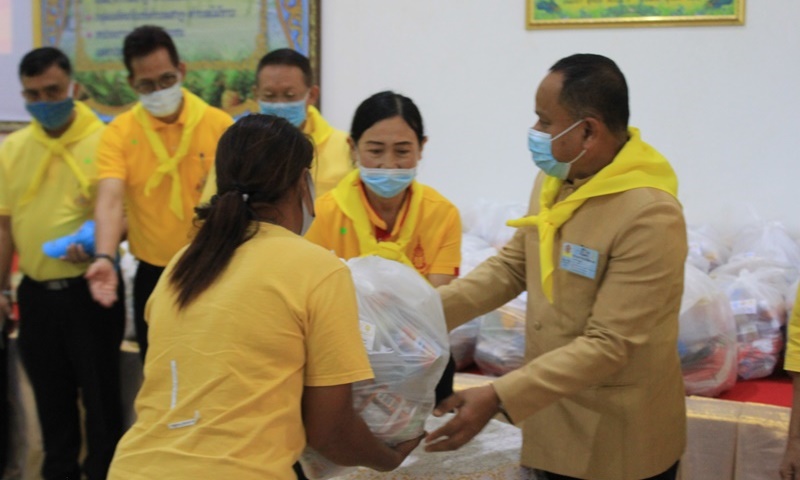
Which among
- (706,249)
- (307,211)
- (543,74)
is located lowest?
(706,249)

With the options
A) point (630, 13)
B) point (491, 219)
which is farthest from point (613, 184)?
point (630, 13)

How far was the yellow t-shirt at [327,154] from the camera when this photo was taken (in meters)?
2.70

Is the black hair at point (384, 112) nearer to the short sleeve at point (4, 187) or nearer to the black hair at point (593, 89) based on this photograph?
the black hair at point (593, 89)

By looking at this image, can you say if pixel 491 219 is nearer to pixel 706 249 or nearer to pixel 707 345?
pixel 706 249

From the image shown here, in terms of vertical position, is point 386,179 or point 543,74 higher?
point 543,74

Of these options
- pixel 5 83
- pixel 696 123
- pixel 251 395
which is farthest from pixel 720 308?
pixel 5 83

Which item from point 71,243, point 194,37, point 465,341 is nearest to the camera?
point 71,243

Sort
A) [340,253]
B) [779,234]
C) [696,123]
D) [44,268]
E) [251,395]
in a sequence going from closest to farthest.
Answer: [251,395], [340,253], [44,268], [779,234], [696,123]

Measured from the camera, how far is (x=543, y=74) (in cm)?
375

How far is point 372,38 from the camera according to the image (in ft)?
13.3

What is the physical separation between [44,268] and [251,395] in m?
1.76

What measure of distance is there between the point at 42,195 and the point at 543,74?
84.5 inches

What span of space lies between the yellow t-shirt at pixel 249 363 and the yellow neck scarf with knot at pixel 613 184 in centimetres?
52

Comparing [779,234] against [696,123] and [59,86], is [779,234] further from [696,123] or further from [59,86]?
[59,86]
